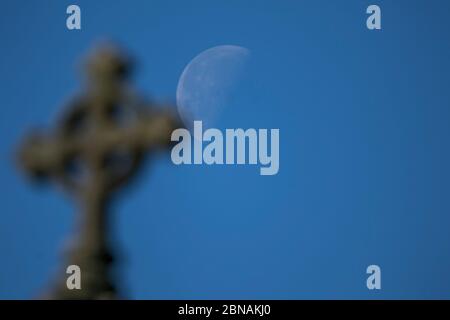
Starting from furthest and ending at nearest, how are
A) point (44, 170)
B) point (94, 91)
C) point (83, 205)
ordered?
1. point (44, 170)
2. point (94, 91)
3. point (83, 205)

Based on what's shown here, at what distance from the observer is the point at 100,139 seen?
4.98 meters

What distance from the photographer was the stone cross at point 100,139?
458cm

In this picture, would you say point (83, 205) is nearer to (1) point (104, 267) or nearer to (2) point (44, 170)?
(1) point (104, 267)

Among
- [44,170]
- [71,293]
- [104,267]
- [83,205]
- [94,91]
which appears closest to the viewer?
[104,267]

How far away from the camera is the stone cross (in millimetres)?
4582
